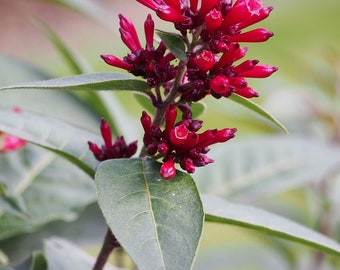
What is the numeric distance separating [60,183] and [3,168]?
13cm

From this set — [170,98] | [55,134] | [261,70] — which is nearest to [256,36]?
[261,70]

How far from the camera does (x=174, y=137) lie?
1.00 metres

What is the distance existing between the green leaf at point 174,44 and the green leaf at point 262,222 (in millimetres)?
237

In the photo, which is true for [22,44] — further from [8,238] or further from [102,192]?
[102,192]

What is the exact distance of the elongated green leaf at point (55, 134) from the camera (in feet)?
3.73

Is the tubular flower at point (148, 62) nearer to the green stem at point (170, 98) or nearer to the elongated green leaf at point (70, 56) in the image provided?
the green stem at point (170, 98)

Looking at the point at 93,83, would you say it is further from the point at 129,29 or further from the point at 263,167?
the point at 263,167

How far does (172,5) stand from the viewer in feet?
3.36

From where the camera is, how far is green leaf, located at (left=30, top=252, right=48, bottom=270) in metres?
1.20

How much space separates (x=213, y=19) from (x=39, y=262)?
1.68ft

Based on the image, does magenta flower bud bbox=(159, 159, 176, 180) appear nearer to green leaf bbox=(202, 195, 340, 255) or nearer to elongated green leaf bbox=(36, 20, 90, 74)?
green leaf bbox=(202, 195, 340, 255)

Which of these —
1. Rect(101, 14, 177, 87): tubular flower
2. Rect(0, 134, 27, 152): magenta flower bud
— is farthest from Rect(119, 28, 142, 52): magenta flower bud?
Rect(0, 134, 27, 152): magenta flower bud

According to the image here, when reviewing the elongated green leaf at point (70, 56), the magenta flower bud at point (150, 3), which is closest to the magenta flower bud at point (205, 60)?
the magenta flower bud at point (150, 3)

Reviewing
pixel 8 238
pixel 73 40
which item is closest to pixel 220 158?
pixel 8 238
